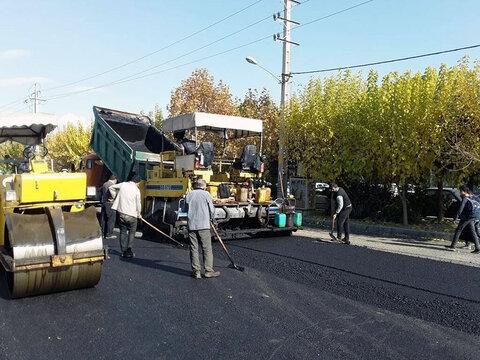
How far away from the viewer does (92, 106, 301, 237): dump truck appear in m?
9.98

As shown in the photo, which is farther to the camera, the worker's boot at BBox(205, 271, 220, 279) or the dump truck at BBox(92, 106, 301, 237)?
the dump truck at BBox(92, 106, 301, 237)

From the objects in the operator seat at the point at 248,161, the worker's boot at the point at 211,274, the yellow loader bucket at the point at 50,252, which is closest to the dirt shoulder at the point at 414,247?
the operator seat at the point at 248,161

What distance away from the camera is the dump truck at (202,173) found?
32.8ft

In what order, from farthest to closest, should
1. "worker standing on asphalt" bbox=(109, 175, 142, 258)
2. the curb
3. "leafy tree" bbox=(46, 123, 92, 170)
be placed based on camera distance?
1. "leafy tree" bbox=(46, 123, 92, 170)
2. the curb
3. "worker standing on asphalt" bbox=(109, 175, 142, 258)

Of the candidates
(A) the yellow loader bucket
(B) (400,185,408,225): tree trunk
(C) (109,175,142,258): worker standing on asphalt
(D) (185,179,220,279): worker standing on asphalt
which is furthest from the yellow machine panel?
(B) (400,185,408,225): tree trunk

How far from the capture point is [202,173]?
9.94 m

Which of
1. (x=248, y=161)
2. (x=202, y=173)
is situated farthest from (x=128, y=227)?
(x=248, y=161)

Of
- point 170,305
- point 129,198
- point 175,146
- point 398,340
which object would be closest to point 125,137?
point 175,146

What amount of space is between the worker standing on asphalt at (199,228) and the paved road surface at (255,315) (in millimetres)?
270

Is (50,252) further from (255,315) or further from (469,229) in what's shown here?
(469,229)

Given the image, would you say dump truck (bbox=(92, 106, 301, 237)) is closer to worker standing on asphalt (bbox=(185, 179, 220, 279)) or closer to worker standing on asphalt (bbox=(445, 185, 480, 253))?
worker standing on asphalt (bbox=(185, 179, 220, 279))

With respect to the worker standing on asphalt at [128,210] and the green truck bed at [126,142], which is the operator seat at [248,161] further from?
the worker standing on asphalt at [128,210]

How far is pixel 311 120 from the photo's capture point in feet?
53.6

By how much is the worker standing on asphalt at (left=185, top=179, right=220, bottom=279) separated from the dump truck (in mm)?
2839
